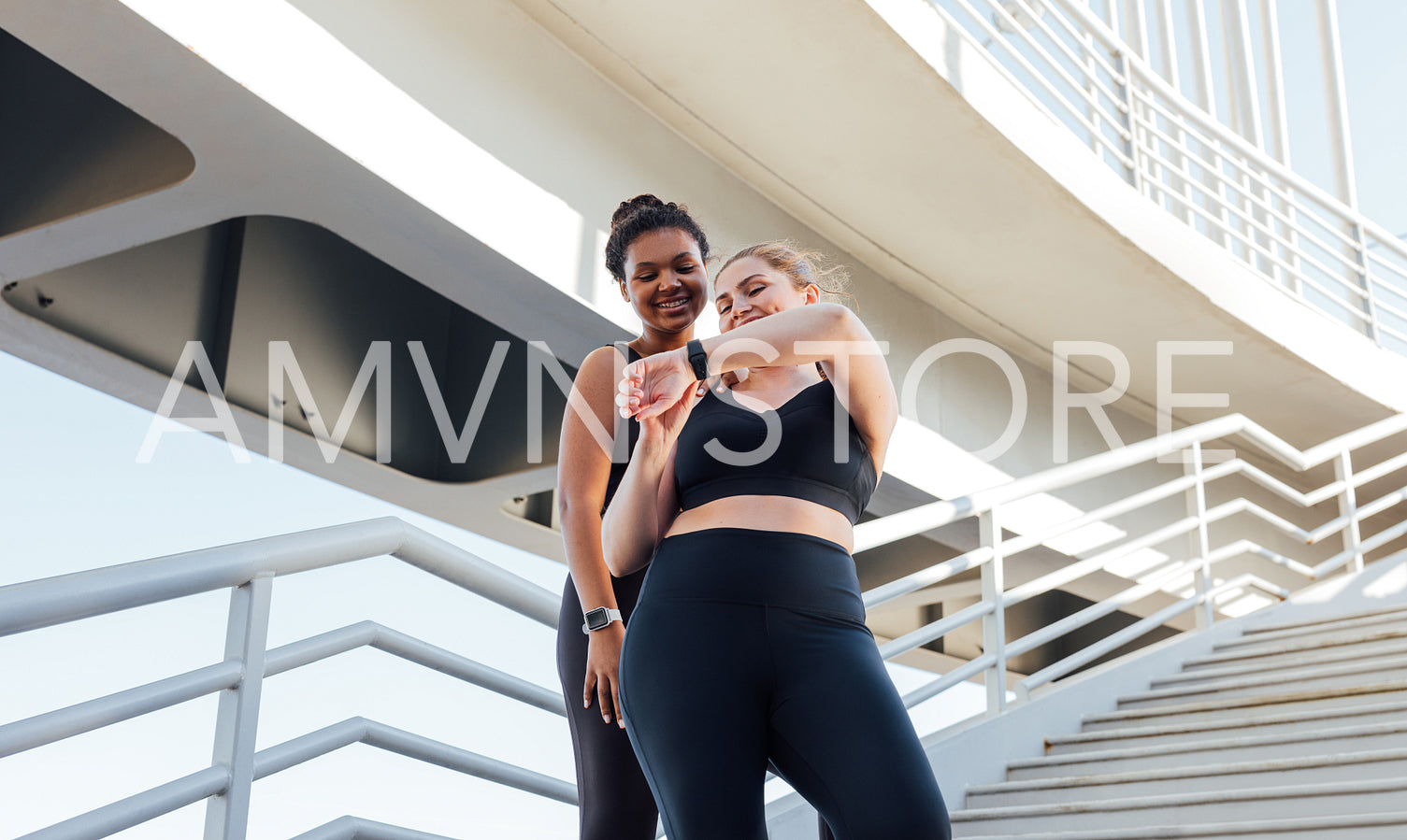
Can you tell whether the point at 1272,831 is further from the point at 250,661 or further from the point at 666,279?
the point at 250,661

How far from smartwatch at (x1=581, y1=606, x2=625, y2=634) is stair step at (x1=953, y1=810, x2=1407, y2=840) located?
1.68m

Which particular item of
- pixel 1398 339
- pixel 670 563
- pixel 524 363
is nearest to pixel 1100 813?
pixel 670 563

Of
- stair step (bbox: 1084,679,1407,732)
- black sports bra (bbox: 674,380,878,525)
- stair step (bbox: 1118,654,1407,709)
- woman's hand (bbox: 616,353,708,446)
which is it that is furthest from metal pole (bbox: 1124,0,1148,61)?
woman's hand (bbox: 616,353,708,446)

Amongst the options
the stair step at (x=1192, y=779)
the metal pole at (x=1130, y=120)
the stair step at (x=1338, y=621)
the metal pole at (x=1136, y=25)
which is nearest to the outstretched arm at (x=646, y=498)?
the stair step at (x=1192, y=779)

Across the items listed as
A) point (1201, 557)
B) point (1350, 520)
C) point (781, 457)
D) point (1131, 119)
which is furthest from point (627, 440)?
point (1131, 119)

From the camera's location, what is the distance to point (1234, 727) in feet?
11.7

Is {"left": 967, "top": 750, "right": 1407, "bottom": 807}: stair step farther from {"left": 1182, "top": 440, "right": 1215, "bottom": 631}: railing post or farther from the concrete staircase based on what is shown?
{"left": 1182, "top": 440, "right": 1215, "bottom": 631}: railing post

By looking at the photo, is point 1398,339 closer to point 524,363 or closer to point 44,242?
point 524,363

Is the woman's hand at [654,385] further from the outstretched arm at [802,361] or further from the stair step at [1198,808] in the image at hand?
the stair step at [1198,808]

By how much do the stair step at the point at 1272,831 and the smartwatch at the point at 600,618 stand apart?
168 cm

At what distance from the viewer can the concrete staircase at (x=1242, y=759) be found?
2820 millimetres

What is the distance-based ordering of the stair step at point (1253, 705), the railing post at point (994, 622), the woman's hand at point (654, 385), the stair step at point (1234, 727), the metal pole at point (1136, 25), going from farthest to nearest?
the metal pole at point (1136, 25), the railing post at point (994, 622), the stair step at point (1253, 705), the stair step at point (1234, 727), the woman's hand at point (654, 385)

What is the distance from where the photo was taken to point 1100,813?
10.2 ft

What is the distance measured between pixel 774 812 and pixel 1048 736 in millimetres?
1327
